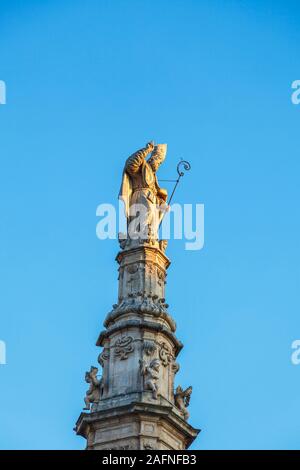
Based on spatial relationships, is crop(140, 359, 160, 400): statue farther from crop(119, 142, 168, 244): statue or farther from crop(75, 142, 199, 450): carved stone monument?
crop(119, 142, 168, 244): statue

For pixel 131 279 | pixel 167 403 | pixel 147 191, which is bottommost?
pixel 167 403

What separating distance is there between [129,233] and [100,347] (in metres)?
4.00

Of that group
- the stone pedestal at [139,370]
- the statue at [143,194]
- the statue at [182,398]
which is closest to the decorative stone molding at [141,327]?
the stone pedestal at [139,370]

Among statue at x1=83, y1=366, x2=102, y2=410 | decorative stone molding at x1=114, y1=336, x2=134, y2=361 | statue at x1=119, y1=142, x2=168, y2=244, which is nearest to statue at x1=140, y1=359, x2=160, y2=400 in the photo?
decorative stone molding at x1=114, y1=336, x2=134, y2=361

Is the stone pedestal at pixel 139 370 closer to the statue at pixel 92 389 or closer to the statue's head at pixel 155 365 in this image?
the statue's head at pixel 155 365

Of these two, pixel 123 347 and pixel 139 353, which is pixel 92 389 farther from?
pixel 139 353

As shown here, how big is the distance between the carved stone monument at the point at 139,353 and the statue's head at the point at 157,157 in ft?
0.54

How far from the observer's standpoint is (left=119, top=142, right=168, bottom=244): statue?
109ft

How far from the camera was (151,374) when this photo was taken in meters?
28.7

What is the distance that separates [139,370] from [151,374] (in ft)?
1.65

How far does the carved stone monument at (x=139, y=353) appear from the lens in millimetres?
27891
